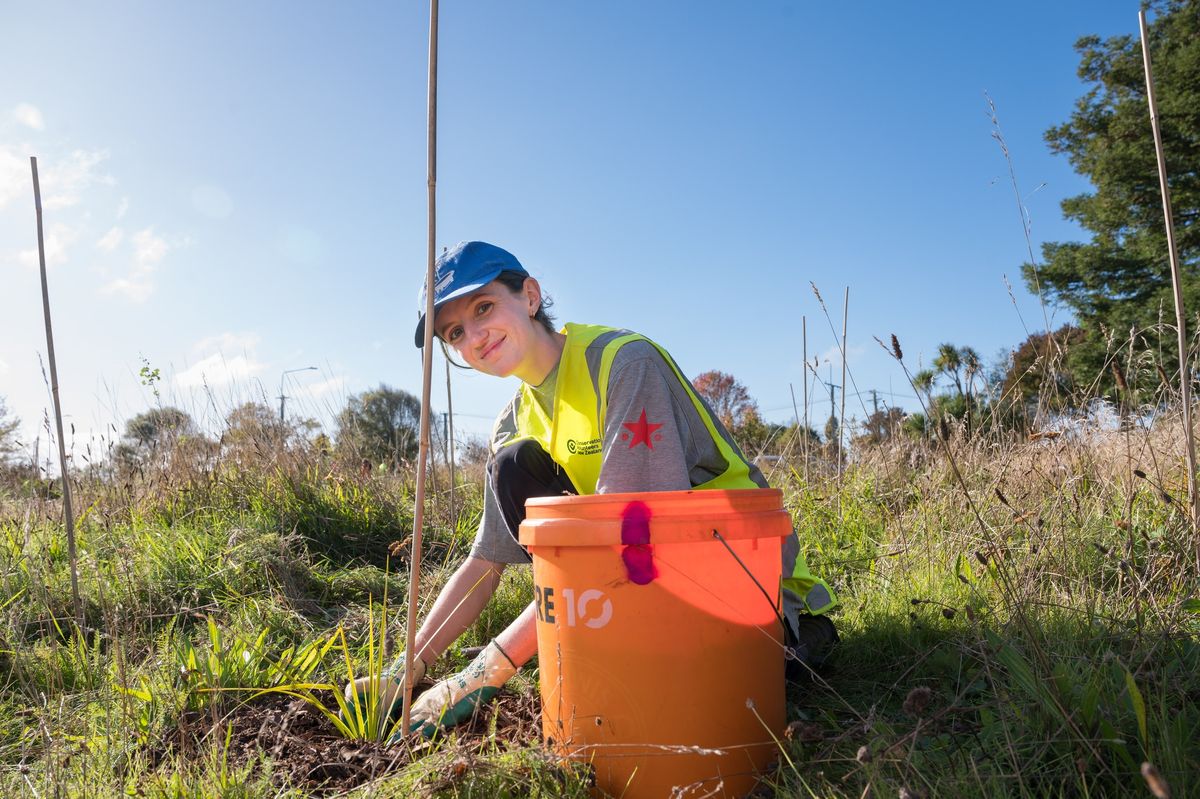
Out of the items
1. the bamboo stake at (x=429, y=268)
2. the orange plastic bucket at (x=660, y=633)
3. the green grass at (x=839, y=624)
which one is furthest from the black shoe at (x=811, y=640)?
the bamboo stake at (x=429, y=268)

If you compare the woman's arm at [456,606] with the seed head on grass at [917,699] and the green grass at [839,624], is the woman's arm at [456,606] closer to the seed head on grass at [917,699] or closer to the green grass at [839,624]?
the green grass at [839,624]

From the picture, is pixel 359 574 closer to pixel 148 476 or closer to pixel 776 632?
pixel 148 476

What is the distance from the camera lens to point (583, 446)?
2.13 metres

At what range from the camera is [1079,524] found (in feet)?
8.83

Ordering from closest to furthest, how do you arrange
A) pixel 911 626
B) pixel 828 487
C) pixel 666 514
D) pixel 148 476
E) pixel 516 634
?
pixel 666 514 → pixel 516 634 → pixel 911 626 → pixel 828 487 → pixel 148 476

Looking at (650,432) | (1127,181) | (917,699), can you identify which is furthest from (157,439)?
(1127,181)

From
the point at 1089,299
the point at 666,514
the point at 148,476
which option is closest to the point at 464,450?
the point at 148,476

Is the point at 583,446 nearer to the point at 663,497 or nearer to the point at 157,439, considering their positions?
the point at 663,497

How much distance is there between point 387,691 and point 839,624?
57.3 inches

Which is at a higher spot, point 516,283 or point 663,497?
point 516,283

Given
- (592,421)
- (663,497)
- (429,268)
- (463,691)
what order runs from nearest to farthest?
1. (663,497)
2. (429,268)
3. (463,691)
4. (592,421)

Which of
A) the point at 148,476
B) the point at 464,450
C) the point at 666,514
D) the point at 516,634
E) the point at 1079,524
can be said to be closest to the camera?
the point at 666,514

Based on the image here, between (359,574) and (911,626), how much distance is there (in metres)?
2.36

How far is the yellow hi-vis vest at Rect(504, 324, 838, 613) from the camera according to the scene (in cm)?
202
